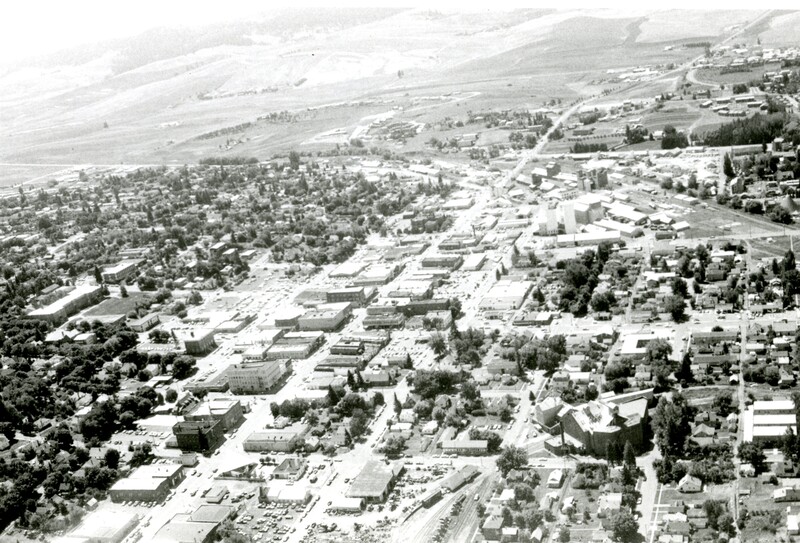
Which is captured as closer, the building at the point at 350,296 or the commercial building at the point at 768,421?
the commercial building at the point at 768,421

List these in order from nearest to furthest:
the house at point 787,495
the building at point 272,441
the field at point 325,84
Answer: the house at point 787,495
the building at point 272,441
the field at point 325,84

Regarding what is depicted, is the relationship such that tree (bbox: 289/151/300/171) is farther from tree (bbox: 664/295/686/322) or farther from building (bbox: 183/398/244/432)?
tree (bbox: 664/295/686/322)

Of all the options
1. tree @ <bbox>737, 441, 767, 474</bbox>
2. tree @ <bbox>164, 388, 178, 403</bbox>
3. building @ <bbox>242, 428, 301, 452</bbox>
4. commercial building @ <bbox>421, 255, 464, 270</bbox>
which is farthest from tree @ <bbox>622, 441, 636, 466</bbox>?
commercial building @ <bbox>421, 255, 464, 270</bbox>

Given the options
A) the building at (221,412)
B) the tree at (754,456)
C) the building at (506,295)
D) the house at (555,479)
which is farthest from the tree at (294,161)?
the tree at (754,456)

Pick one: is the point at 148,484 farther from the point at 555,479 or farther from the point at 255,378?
the point at 555,479

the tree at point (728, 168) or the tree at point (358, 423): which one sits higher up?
the tree at point (728, 168)

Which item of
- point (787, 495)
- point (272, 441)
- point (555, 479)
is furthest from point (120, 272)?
point (787, 495)

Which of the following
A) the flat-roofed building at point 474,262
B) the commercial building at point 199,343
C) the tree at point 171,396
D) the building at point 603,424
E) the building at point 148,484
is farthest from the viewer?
the flat-roofed building at point 474,262

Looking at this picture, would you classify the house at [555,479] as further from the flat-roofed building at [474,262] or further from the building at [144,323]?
the building at [144,323]
